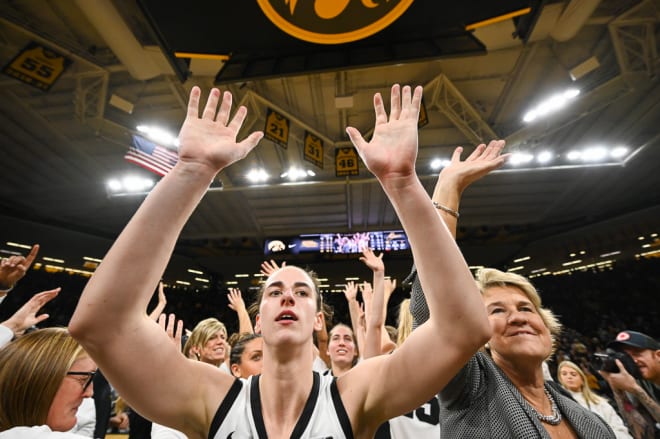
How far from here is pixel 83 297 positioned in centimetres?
104

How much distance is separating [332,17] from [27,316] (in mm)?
3553

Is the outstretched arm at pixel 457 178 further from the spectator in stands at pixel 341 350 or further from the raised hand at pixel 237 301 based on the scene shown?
the raised hand at pixel 237 301

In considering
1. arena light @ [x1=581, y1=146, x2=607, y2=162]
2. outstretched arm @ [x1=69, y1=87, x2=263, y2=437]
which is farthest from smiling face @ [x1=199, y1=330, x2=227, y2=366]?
arena light @ [x1=581, y1=146, x2=607, y2=162]

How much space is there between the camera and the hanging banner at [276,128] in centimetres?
737

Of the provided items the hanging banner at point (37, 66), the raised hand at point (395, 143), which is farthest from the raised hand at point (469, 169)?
the hanging banner at point (37, 66)

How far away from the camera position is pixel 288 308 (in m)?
1.63

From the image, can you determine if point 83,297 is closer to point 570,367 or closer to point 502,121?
point 570,367

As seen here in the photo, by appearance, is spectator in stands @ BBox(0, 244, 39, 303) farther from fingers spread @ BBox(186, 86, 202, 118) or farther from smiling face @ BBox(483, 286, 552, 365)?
smiling face @ BBox(483, 286, 552, 365)

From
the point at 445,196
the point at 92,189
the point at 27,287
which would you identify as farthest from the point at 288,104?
the point at 27,287

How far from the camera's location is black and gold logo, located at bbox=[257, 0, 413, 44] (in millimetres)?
3211

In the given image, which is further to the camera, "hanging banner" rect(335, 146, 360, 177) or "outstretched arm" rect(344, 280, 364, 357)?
"hanging banner" rect(335, 146, 360, 177)

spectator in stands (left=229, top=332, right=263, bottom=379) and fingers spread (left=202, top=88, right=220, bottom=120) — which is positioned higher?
fingers spread (left=202, top=88, right=220, bottom=120)

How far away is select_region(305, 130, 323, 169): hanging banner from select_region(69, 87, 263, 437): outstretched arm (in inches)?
270

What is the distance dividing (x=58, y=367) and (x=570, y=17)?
7490 millimetres
